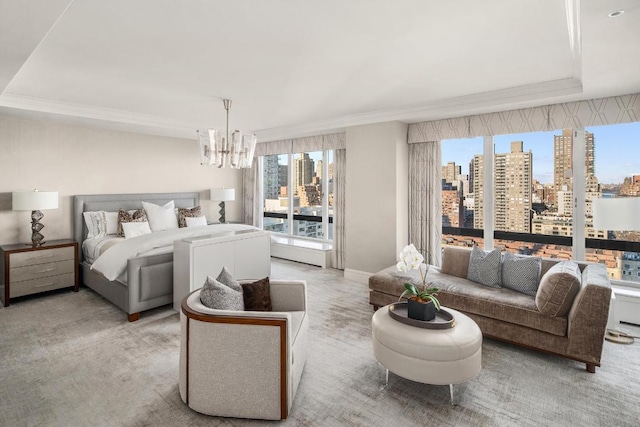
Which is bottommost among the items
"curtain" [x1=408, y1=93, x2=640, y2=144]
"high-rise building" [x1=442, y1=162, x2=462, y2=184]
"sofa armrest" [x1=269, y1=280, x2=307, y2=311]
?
"sofa armrest" [x1=269, y1=280, x2=307, y2=311]

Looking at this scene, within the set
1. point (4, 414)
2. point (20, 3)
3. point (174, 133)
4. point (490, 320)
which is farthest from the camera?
point (174, 133)

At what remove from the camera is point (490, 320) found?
301 centimetres

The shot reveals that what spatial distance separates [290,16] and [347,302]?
3171 millimetres

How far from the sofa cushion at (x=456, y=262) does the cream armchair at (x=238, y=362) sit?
2430 mm

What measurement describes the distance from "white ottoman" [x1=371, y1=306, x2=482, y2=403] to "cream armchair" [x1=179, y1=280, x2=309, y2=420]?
727 mm

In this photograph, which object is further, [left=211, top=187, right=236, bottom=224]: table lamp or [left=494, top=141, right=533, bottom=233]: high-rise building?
[left=211, top=187, right=236, bottom=224]: table lamp

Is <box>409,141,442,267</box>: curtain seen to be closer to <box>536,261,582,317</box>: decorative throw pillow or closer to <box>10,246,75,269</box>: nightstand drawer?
<box>536,261,582,317</box>: decorative throw pillow

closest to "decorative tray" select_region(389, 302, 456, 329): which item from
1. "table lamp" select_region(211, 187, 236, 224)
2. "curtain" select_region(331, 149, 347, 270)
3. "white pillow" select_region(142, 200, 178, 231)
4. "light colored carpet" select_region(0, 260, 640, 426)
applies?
"light colored carpet" select_region(0, 260, 640, 426)

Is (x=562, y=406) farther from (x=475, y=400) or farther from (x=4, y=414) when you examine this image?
(x=4, y=414)

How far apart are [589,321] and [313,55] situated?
3.03 m

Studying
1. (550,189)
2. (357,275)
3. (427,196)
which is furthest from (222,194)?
(550,189)

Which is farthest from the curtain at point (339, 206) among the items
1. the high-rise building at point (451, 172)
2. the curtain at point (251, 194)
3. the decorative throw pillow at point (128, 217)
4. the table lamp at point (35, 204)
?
the table lamp at point (35, 204)

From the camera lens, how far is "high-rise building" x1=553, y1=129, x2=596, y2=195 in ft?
12.2

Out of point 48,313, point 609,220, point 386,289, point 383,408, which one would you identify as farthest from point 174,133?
point 609,220
